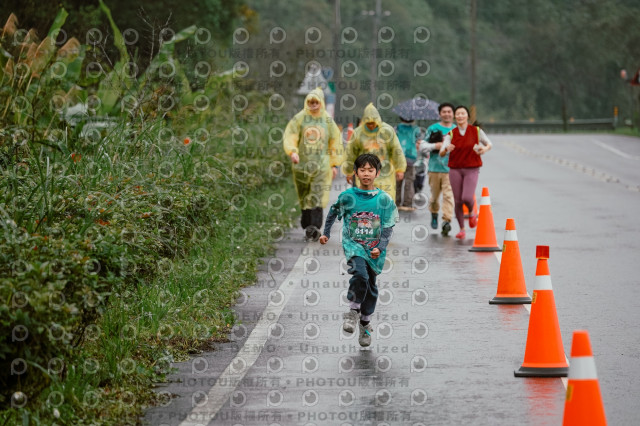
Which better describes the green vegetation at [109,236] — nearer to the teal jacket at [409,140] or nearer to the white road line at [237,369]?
the white road line at [237,369]

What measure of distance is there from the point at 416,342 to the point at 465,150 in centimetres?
752

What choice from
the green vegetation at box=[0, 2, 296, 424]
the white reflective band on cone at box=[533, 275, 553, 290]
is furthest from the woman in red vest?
the white reflective band on cone at box=[533, 275, 553, 290]

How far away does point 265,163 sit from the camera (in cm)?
2394

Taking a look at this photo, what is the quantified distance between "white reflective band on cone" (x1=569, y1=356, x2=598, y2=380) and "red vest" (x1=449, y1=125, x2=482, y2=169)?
35.2 ft

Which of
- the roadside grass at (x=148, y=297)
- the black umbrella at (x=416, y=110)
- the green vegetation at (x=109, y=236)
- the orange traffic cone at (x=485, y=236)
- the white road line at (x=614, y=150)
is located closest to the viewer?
the green vegetation at (x=109, y=236)

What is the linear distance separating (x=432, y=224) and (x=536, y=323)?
964cm

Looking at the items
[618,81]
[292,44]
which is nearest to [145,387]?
[292,44]

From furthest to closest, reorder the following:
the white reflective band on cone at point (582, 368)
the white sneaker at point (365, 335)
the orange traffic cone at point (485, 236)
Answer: the orange traffic cone at point (485, 236), the white sneaker at point (365, 335), the white reflective band on cone at point (582, 368)

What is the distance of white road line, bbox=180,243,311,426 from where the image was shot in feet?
25.1

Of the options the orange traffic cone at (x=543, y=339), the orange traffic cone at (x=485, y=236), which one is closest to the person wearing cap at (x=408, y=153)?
the orange traffic cone at (x=485, y=236)

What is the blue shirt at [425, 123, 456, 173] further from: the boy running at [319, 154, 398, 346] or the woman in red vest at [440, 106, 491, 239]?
the boy running at [319, 154, 398, 346]

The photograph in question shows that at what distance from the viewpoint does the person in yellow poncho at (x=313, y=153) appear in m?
17.1

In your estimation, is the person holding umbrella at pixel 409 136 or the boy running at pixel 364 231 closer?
the boy running at pixel 364 231

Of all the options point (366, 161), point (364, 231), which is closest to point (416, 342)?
point (364, 231)
